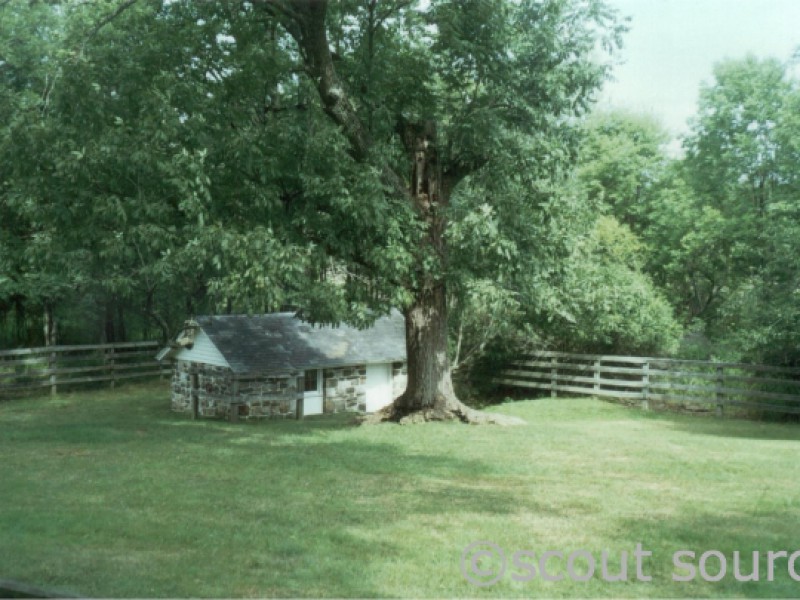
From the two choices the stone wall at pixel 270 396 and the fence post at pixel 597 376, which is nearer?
the stone wall at pixel 270 396

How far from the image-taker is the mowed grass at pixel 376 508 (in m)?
5.47

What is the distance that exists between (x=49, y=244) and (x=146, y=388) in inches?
470

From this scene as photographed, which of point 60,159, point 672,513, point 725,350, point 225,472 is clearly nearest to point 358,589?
point 672,513

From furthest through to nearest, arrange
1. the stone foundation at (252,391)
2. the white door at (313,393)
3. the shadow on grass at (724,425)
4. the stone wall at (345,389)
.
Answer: the stone wall at (345,389), the white door at (313,393), the stone foundation at (252,391), the shadow on grass at (724,425)

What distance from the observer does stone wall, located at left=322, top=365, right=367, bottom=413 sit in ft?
68.5

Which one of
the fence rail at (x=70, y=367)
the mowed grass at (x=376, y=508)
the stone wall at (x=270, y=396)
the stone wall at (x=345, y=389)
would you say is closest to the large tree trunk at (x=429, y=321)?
the mowed grass at (x=376, y=508)

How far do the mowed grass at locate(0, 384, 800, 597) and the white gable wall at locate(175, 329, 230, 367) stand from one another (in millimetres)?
4867

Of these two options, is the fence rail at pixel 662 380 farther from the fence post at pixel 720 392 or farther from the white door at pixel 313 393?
the white door at pixel 313 393

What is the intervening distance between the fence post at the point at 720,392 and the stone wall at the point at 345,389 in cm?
940

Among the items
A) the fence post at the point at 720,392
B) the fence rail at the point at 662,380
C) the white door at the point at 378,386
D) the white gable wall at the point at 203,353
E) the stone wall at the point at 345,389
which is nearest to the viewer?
the fence rail at the point at 662,380

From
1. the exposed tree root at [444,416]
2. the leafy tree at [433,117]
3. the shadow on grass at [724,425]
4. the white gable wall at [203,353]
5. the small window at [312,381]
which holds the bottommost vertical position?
the shadow on grass at [724,425]

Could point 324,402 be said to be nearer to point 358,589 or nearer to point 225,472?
point 225,472

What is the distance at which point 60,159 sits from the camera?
1246 centimetres

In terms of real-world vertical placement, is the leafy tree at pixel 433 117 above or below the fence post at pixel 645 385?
above
